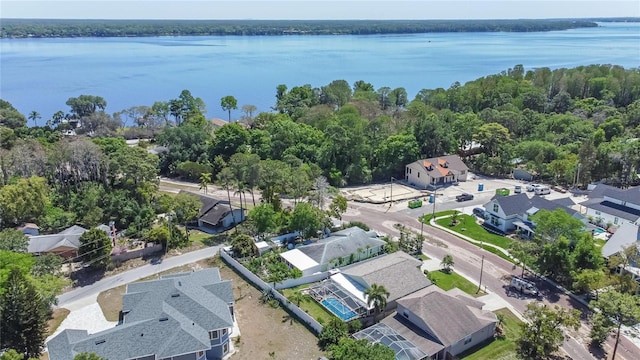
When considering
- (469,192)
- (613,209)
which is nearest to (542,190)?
(469,192)

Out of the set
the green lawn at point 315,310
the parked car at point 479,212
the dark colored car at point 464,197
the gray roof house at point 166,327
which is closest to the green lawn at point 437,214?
the parked car at point 479,212

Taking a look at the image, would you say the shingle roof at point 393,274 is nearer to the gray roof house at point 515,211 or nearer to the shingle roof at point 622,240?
the gray roof house at point 515,211

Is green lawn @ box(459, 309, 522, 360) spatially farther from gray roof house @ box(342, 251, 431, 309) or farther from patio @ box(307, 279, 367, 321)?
patio @ box(307, 279, 367, 321)

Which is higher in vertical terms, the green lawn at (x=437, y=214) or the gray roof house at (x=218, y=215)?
the gray roof house at (x=218, y=215)

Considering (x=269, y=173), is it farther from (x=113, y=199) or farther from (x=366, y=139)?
(x=366, y=139)

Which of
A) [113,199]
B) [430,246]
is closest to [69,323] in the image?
[113,199]

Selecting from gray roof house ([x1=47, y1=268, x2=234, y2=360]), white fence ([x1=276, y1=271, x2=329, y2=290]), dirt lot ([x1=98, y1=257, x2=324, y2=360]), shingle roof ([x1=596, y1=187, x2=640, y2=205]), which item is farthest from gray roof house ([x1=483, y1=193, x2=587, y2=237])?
gray roof house ([x1=47, y1=268, x2=234, y2=360])
